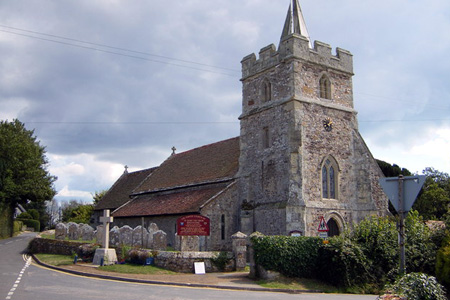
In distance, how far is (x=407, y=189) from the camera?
8.88m

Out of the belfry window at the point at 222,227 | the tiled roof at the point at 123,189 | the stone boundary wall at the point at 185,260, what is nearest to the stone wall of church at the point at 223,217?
the belfry window at the point at 222,227

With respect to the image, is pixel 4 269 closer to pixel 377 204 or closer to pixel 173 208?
pixel 173 208

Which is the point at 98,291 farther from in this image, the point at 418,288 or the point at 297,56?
the point at 297,56

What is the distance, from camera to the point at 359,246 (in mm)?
16234

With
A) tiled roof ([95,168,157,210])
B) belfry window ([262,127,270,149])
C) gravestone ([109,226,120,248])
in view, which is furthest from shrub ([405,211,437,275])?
tiled roof ([95,168,157,210])

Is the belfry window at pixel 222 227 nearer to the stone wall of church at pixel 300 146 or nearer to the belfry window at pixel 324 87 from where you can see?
the stone wall of church at pixel 300 146

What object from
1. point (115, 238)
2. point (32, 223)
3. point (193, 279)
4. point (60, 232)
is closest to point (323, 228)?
point (193, 279)

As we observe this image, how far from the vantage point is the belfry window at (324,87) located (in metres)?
24.7

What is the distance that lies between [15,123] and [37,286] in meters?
41.4

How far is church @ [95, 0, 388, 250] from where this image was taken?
22.6 m

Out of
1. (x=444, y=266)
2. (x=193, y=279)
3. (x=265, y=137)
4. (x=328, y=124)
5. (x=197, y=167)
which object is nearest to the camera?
(x=444, y=266)

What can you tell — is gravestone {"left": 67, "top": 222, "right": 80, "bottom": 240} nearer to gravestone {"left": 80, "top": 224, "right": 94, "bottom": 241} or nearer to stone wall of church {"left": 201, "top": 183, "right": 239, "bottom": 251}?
gravestone {"left": 80, "top": 224, "right": 94, "bottom": 241}

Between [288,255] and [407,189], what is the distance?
8.49 meters

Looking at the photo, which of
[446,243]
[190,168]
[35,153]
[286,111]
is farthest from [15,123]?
[446,243]
